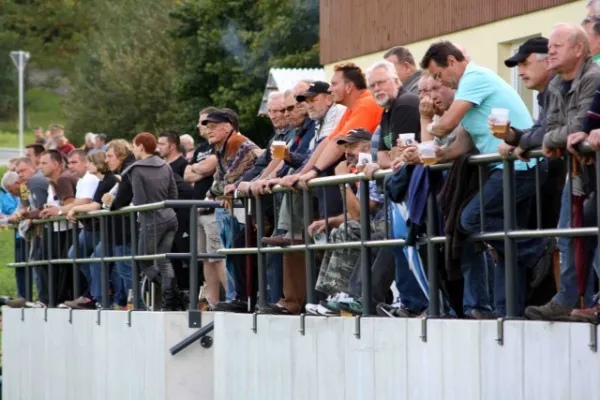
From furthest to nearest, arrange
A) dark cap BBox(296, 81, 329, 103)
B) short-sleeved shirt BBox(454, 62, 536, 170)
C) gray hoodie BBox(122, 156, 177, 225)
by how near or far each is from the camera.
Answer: gray hoodie BBox(122, 156, 177, 225) < dark cap BBox(296, 81, 329, 103) < short-sleeved shirt BBox(454, 62, 536, 170)

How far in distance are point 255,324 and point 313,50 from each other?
3502 cm

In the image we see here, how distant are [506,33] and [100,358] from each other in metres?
7.95

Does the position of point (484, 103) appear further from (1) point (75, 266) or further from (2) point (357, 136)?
(1) point (75, 266)

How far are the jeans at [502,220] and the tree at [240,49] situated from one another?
37.9 meters

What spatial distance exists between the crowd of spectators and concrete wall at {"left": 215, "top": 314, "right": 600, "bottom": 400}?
0.48 feet

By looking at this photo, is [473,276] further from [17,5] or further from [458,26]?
[17,5]

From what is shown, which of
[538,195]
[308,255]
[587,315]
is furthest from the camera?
[308,255]

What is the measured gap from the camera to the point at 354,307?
1085 centimetres

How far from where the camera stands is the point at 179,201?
14.1 m

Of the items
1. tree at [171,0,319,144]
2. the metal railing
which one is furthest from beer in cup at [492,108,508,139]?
tree at [171,0,319,144]

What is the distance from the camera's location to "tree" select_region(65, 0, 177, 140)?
2763 inches

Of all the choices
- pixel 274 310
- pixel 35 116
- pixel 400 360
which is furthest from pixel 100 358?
pixel 35 116

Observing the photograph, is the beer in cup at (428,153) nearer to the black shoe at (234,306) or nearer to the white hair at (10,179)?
the black shoe at (234,306)

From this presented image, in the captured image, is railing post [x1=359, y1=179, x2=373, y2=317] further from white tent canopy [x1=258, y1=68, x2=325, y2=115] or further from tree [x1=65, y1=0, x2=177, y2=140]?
tree [x1=65, y1=0, x2=177, y2=140]
